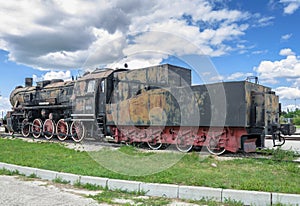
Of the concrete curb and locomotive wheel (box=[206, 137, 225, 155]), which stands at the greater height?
locomotive wheel (box=[206, 137, 225, 155])

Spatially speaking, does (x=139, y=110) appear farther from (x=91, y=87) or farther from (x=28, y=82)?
(x=28, y=82)

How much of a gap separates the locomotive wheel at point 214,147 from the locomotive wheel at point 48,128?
9704mm

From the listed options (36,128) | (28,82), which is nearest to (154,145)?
(36,128)

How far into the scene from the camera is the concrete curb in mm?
4594

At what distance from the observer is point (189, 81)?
43.1 ft

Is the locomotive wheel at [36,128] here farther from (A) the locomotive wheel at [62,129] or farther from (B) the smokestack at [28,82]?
(B) the smokestack at [28,82]

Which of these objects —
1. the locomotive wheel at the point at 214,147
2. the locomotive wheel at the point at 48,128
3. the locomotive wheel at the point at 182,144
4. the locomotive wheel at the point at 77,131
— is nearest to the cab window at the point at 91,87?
the locomotive wheel at the point at 77,131

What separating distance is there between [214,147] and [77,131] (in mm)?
7523

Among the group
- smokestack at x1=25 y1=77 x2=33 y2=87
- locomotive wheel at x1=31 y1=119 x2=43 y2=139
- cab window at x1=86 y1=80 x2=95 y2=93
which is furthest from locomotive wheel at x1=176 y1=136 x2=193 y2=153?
A: smokestack at x1=25 y1=77 x2=33 y2=87

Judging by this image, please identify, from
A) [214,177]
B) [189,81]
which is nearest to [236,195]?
[214,177]

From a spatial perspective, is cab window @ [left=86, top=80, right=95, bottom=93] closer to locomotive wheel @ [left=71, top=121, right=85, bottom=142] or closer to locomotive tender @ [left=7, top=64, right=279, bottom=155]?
locomotive tender @ [left=7, top=64, right=279, bottom=155]

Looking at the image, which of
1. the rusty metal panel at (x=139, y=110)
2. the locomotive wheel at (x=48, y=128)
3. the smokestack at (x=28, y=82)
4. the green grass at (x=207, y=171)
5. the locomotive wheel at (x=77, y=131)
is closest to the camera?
the green grass at (x=207, y=171)

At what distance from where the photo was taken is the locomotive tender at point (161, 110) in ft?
30.9

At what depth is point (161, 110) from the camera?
11062 mm
